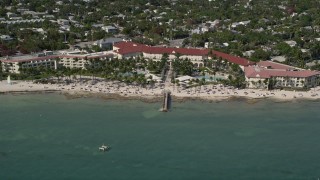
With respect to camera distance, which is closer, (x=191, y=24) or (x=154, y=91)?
(x=154, y=91)

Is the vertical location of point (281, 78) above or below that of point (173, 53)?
below

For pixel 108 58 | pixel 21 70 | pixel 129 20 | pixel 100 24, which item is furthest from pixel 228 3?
pixel 21 70

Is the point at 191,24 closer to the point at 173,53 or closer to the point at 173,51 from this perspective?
the point at 173,51

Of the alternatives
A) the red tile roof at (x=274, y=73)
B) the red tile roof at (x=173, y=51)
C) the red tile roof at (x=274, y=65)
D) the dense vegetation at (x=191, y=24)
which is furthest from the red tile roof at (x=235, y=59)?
the dense vegetation at (x=191, y=24)

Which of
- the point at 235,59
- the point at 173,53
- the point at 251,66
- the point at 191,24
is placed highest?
the point at 191,24

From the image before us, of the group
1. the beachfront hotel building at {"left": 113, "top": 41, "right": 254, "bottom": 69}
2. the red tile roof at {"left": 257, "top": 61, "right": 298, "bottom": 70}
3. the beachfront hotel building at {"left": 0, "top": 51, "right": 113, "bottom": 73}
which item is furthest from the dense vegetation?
the beachfront hotel building at {"left": 0, "top": 51, "right": 113, "bottom": 73}

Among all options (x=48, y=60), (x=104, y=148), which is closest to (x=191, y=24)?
(x=48, y=60)
